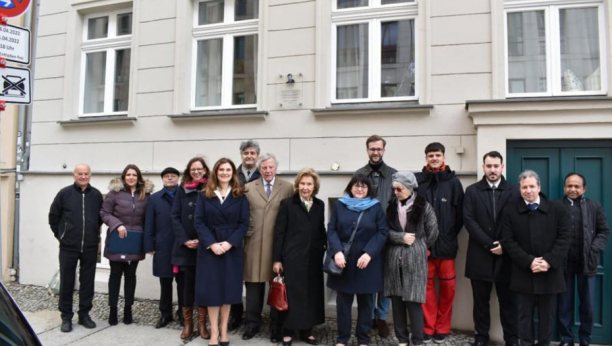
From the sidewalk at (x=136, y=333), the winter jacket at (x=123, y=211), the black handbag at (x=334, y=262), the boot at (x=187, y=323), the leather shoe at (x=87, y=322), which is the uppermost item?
the winter jacket at (x=123, y=211)

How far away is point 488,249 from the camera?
4410 millimetres

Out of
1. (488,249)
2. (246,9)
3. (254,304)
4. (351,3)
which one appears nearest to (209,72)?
(246,9)

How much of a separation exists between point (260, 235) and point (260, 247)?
130 mm

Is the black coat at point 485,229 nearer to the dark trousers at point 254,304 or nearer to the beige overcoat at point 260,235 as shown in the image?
the beige overcoat at point 260,235

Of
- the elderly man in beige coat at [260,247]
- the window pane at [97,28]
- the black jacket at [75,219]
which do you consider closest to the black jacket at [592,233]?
the elderly man in beige coat at [260,247]

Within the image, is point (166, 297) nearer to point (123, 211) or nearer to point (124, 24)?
point (123, 211)

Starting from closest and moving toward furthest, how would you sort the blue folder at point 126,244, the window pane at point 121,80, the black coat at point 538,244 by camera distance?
the black coat at point 538,244 < the blue folder at point 126,244 < the window pane at point 121,80

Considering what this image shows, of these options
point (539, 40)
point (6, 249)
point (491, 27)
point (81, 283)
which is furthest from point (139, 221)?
point (539, 40)

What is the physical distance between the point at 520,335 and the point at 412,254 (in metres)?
1.31

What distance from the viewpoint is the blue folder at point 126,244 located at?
5082mm

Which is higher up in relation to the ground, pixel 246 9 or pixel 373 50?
pixel 246 9

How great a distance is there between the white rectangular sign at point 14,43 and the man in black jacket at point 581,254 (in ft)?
17.4

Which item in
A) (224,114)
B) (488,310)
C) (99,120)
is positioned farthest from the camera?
(99,120)

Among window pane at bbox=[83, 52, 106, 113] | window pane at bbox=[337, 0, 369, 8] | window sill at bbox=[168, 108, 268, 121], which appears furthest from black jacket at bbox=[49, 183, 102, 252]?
window pane at bbox=[337, 0, 369, 8]
